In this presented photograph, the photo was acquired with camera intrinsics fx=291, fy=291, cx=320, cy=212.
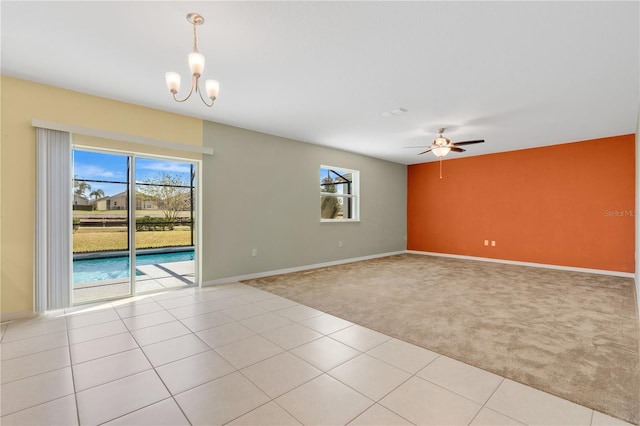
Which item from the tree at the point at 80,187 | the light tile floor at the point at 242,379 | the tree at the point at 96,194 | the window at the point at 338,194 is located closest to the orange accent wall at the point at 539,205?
the window at the point at 338,194

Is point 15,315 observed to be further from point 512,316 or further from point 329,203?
point 512,316

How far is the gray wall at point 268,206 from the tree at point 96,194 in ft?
4.51

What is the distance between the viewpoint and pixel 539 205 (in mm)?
6270

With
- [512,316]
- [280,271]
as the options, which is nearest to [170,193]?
[280,271]

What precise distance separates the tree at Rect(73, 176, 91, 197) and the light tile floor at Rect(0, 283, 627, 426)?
161 cm

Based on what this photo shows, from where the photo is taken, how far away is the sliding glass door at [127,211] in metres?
3.97

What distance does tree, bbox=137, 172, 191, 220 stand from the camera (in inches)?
191

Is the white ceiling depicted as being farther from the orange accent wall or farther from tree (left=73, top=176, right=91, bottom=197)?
the orange accent wall

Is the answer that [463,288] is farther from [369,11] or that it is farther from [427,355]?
[369,11]

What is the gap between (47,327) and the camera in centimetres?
296

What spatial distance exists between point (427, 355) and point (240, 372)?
4.90 ft

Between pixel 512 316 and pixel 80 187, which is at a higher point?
pixel 80 187

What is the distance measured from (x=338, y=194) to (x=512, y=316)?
4263 mm

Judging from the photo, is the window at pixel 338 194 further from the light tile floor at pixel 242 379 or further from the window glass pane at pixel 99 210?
the light tile floor at pixel 242 379
